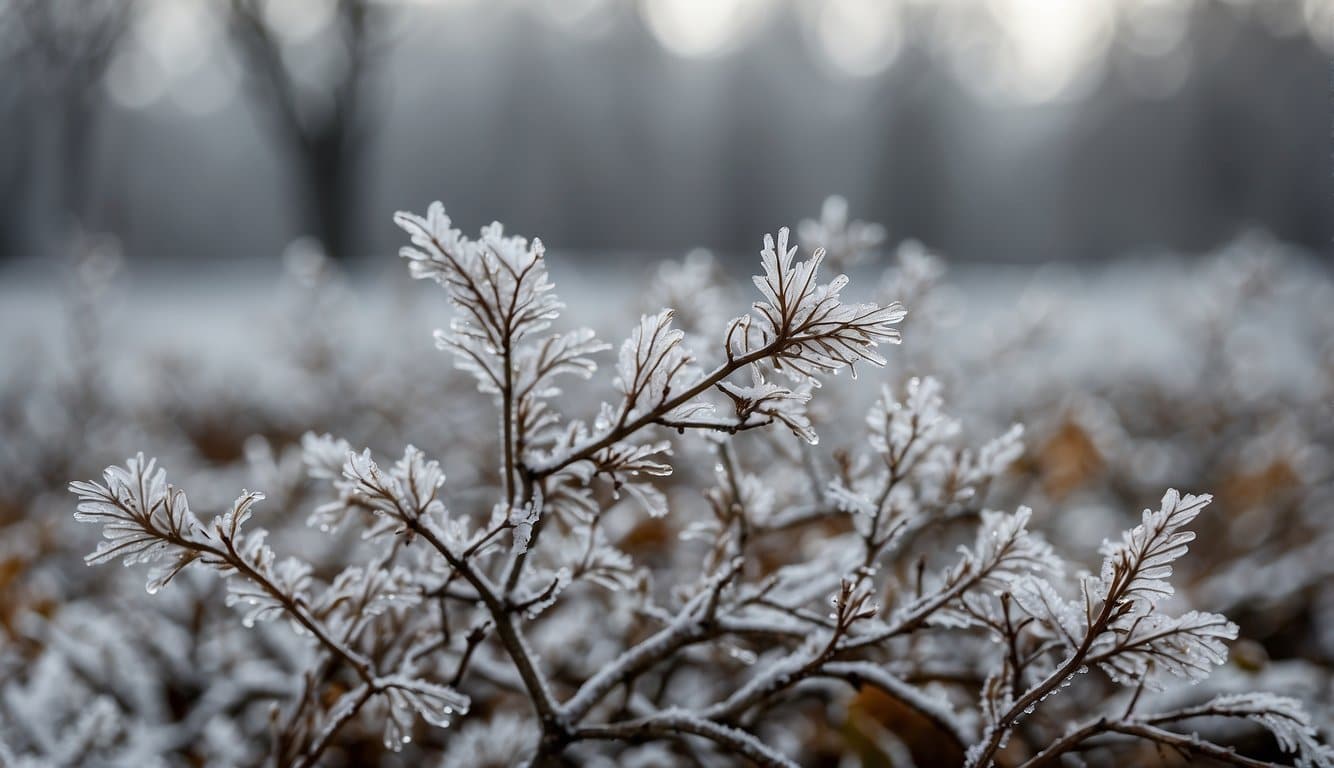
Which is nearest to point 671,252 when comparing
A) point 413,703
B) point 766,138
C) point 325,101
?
point 766,138

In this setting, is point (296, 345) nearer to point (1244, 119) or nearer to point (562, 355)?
point (562, 355)

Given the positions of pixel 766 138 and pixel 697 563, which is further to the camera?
pixel 766 138

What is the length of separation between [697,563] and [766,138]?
1120 inches

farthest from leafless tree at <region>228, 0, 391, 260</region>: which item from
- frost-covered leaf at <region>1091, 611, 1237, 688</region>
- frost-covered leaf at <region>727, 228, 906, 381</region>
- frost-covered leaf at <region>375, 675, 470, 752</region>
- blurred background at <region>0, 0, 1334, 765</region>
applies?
frost-covered leaf at <region>1091, 611, 1237, 688</region>

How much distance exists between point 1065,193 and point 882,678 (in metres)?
30.5

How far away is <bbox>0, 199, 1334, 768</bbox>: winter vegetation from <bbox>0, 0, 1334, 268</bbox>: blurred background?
11.2m

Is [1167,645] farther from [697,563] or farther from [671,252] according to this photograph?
[671,252]

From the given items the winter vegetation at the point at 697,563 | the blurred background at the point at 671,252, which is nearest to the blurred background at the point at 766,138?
the blurred background at the point at 671,252

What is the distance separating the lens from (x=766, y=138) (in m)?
29.2

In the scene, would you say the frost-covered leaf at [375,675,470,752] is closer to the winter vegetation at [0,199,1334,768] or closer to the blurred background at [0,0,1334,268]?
the winter vegetation at [0,199,1334,768]

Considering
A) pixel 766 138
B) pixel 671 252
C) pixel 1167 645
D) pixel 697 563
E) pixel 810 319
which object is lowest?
pixel 1167 645

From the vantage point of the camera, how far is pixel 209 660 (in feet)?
6.03

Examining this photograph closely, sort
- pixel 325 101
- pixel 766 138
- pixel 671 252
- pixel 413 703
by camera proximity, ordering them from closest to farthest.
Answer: pixel 413 703 < pixel 325 101 < pixel 671 252 < pixel 766 138

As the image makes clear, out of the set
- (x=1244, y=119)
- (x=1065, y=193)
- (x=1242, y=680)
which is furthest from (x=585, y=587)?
(x=1065, y=193)
